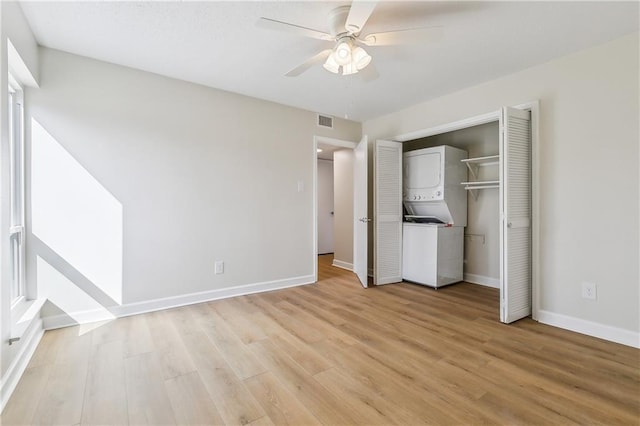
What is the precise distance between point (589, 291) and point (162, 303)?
156 inches

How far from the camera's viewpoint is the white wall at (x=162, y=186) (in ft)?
8.54

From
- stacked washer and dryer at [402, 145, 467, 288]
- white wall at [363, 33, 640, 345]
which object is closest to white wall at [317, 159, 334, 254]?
stacked washer and dryer at [402, 145, 467, 288]

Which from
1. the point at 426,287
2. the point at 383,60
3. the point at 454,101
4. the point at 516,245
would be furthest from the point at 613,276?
the point at 383,60

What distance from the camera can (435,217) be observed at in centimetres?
426

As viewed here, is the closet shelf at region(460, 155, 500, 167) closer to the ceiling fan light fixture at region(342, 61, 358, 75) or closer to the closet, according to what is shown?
the closet

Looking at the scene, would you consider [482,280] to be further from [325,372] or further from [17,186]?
[17,186]

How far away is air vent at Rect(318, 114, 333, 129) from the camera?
4.27 meters

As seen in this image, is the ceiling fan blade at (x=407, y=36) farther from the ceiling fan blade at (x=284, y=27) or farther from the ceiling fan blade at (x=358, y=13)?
the ceiling fan blade at (x=284, y=27)

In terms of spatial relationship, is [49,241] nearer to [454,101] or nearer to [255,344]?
[255,344]

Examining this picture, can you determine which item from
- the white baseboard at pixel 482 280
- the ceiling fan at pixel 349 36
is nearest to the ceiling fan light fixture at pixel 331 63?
the ceiling fan at pixel 349 36

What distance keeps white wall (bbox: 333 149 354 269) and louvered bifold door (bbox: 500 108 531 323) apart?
267 cm

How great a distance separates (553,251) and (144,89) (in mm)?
4250

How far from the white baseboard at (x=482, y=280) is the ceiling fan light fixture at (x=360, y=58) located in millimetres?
3350

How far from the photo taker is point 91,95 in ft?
8.96
